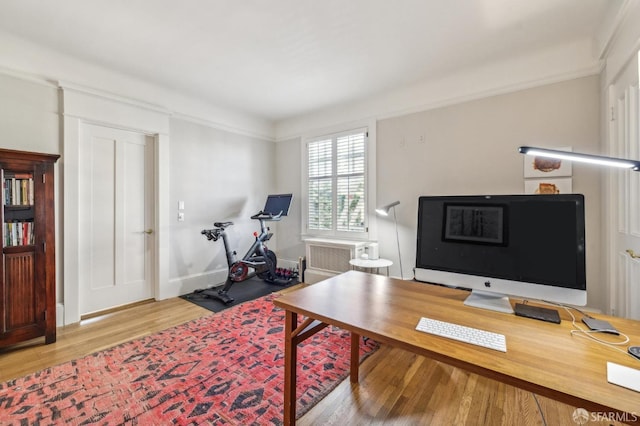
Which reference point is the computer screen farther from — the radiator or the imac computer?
the imac computer

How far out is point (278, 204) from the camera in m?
4.42

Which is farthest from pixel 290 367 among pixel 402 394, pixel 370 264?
pixel 370 264

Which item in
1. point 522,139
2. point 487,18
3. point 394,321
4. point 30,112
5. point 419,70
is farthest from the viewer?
point 419,70

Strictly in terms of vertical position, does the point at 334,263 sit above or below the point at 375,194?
below

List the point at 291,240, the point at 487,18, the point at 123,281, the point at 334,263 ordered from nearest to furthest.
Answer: the point at 487,18, the point at 123,281, the point at 334,263, the point at 291,240

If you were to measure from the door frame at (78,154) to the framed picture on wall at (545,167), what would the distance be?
4156mm

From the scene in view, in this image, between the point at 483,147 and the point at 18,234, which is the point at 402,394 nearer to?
the point at 483,147

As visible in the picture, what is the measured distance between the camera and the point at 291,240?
4938 millimetres

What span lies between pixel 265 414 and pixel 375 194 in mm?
2885

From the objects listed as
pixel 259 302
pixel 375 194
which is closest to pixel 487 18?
pixel 375 194

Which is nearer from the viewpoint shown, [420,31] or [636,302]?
[636,302]

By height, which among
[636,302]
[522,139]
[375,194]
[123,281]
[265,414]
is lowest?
[265,414]

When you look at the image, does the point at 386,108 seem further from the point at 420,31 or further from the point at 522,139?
the point at 522,139

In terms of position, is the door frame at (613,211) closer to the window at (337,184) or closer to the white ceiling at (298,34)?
the white ceiling at (298,34)
